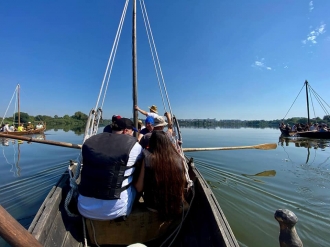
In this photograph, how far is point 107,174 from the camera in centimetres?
201

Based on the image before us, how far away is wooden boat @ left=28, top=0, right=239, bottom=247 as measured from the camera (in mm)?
2164

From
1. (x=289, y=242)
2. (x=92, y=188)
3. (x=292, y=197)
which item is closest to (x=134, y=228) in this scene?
(x=92, y=188)

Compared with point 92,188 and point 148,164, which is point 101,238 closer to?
point 92,188

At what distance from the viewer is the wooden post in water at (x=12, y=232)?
84 centimetres

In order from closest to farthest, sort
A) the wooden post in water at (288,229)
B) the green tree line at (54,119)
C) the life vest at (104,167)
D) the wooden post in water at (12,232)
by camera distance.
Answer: the wooden post in water at (12,232) < the wooden post in water at (288,229) < the life vest at (104,167) < the green tree line at (54,119)

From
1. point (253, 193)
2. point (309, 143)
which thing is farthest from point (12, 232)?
point (309, 143)

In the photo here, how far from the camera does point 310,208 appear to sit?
189 inches

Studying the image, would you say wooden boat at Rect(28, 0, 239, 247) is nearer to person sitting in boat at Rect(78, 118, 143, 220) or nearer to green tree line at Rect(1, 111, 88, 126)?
person sitting in boat at Rect(78, 118, 143, 220)

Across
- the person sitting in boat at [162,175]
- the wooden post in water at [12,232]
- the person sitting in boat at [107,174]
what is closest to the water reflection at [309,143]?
the person sitting in boat at [162,175]

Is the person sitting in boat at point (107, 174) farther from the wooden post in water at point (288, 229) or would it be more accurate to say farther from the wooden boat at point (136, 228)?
the wooden post in water at point (288, 229)

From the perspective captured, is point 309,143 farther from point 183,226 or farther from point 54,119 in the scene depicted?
point 54,119

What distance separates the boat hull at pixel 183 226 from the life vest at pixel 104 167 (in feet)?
2.02

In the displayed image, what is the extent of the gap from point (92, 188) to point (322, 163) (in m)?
12.5

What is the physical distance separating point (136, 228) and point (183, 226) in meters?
0.76
